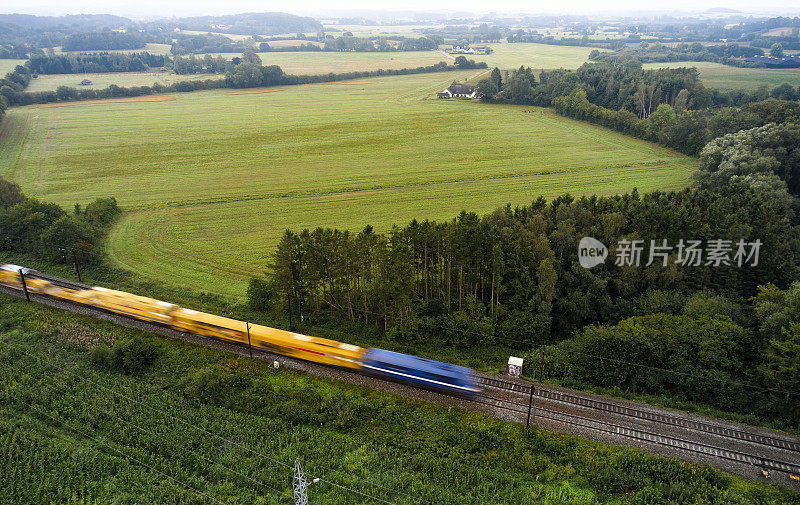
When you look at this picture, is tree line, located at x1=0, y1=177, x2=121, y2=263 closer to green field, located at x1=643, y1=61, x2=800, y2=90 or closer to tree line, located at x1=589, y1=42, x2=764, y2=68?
green field, located at x1=643, y1=61, x2=800, y2=90

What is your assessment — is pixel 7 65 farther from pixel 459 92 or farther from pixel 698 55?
pixel 698 55

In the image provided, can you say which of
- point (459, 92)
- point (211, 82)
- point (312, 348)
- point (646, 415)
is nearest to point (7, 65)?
point (211, 82)

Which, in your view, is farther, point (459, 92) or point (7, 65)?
point (7, 65)

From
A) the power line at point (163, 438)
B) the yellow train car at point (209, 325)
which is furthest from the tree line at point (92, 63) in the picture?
the power line at point (163, 438)

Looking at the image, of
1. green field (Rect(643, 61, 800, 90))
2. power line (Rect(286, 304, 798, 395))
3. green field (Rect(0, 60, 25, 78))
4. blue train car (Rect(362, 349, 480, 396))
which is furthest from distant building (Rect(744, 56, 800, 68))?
green field (Rect(0, 60, 25, 78))

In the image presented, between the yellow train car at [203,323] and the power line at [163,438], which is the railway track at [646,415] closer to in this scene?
the yellow train car at [203,323]

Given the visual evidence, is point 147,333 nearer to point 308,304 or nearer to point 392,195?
point 308,304
